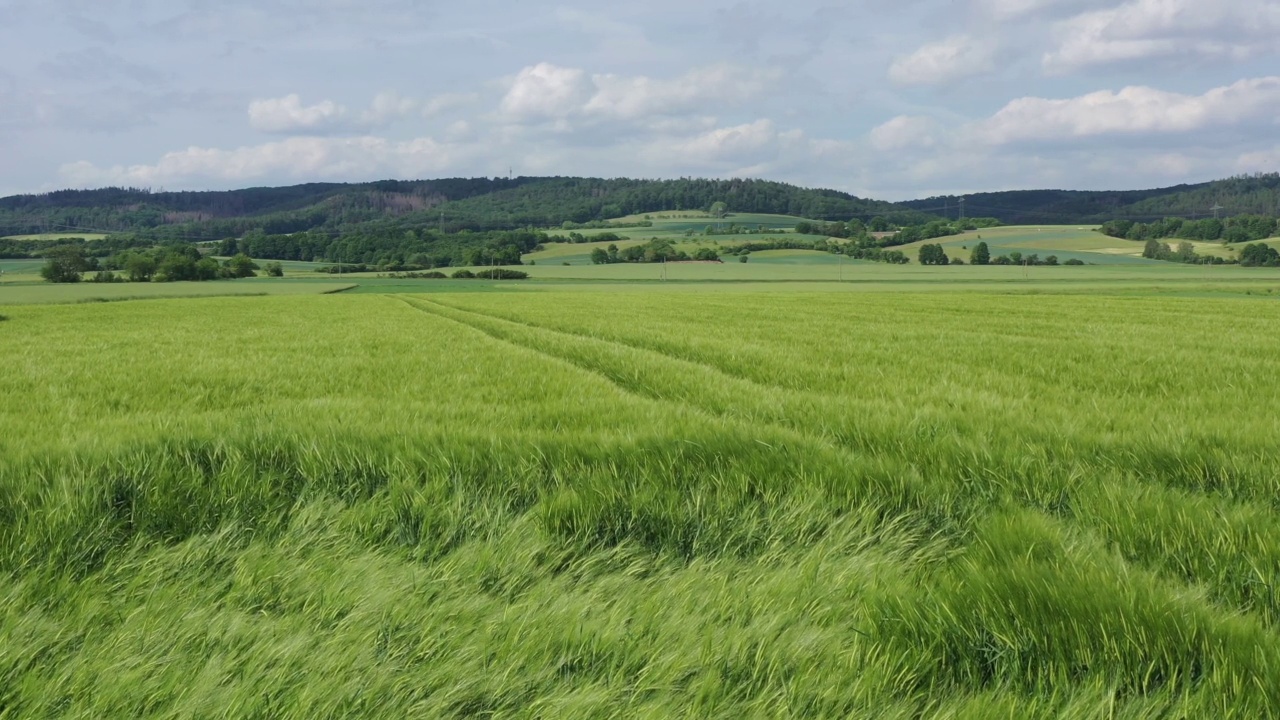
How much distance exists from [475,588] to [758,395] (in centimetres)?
440

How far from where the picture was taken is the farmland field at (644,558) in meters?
2.01

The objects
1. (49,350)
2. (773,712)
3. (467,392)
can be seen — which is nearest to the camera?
(773,712)

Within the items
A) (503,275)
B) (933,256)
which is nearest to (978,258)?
(933,256)

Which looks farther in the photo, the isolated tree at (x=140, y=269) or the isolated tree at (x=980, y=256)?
the isolated tree at (x=980, y=256)

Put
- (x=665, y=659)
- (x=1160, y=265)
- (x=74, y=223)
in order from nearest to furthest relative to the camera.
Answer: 1. (x=665, y=659)
2. (x=1160, y=265)
3. (x=74, y=223)

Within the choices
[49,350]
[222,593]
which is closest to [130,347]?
[49,350]

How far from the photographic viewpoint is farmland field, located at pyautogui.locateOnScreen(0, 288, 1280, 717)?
2.01 meters

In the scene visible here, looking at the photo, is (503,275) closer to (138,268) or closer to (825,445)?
(138,268)

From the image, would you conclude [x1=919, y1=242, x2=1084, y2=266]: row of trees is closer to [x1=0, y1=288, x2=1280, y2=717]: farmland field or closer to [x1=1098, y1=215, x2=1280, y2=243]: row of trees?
[x1=1098, y1=215, x2=1280, y2=243]: row of trees

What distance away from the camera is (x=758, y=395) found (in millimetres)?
6785

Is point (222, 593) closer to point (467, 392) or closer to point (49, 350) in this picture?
point (467, 392)

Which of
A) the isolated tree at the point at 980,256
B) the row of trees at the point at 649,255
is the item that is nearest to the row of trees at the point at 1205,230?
the isolated tree at the point at 980,256

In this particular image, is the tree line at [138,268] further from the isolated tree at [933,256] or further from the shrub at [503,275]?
the isolated tree at [933,256]

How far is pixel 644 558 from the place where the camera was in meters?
3.10
